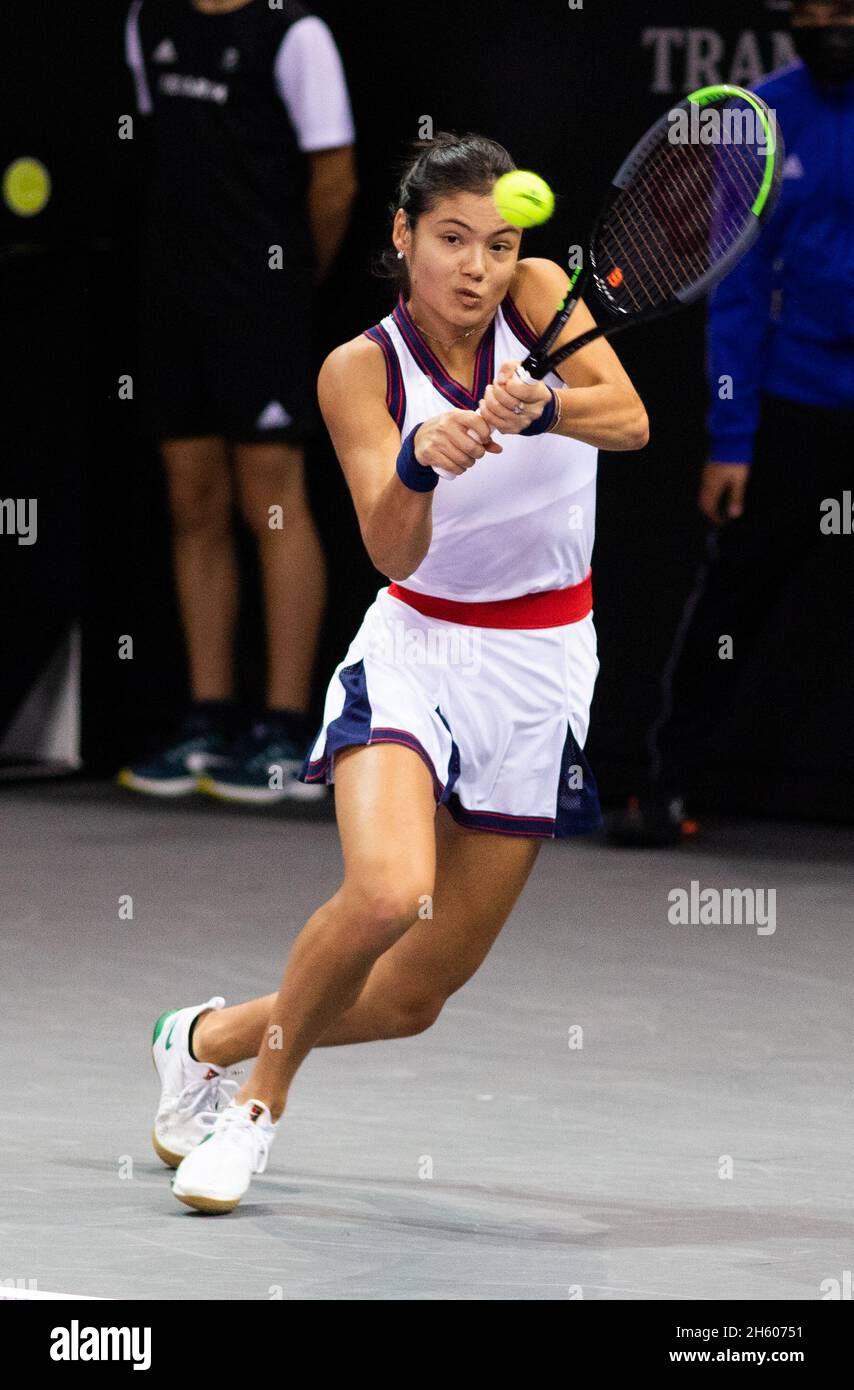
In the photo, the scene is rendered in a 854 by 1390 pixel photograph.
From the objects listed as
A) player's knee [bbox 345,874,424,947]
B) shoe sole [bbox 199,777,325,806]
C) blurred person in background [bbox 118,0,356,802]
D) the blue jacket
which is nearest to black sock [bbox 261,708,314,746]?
blurred person in background [bbox 118,0,356,802]

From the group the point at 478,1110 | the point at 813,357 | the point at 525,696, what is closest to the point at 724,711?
the point at 813,357

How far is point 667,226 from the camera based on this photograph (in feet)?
12.8

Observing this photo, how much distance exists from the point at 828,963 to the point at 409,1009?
191 cm

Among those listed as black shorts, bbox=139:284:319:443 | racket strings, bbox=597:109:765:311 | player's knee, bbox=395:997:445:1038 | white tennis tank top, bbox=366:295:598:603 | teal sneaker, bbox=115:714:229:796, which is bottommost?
teal sneaker, bbox=115:714:229:796

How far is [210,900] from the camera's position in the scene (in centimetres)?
612

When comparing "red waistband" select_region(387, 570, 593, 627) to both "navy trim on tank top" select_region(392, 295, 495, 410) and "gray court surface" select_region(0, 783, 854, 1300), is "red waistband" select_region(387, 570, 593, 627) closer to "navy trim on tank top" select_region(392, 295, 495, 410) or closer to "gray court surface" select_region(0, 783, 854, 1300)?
"navy trim on tank top" select_region(392, 295, 495, 410)

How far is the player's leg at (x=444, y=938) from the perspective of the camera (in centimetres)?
377

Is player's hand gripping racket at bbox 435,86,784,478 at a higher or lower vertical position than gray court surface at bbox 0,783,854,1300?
higher

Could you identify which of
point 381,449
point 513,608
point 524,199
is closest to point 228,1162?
point 513,608

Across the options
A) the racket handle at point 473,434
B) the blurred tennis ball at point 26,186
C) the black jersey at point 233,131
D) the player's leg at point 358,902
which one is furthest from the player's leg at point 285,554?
the racket handle at point 473,434

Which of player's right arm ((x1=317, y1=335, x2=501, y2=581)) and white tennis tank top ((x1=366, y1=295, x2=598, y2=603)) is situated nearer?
player's right arm ((x1=317, y1=335, x2=501, y2=581))

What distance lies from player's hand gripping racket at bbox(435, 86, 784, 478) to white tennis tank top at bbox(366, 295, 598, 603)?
0.13 m

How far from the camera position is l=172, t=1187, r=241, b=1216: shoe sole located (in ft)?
12.1

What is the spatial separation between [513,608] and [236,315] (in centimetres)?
366
